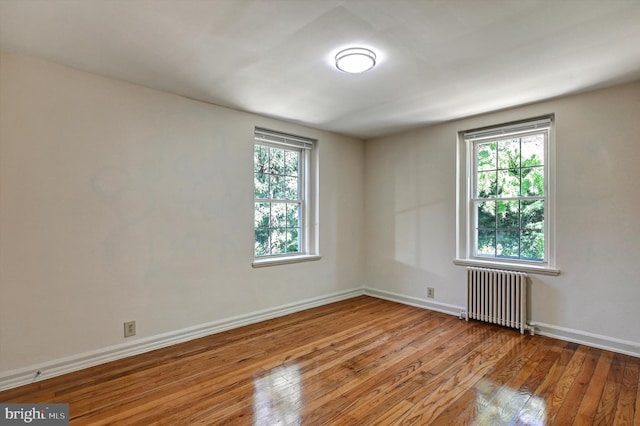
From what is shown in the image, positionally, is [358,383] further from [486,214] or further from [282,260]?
[486,214]

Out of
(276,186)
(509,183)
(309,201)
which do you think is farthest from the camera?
(309,201)

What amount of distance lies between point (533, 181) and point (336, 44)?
2647mm

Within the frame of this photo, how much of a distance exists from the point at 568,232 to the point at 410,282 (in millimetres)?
1902

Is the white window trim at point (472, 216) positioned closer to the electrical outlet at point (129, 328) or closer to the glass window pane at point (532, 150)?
the glass window pane at point (532, 150)

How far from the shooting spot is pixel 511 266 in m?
3.52

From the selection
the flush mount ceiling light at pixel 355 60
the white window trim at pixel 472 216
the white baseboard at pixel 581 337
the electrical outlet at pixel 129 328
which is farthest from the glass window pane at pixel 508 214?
the electrical outlet at pixel 129 328

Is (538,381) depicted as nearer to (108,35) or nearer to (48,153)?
(108,35)

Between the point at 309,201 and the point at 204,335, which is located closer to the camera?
the point at 204,335

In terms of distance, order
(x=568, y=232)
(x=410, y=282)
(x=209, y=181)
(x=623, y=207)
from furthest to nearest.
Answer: (x=410, y=282) < (x=209, y=181) < (x=568, y=232) < (x=623, y=207)

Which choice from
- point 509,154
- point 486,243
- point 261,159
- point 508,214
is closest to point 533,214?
point 508,214

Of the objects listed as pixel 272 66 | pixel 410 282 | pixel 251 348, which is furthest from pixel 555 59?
pixel 251 348

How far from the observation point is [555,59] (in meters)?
2.43

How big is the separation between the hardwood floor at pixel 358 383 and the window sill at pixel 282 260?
2.54 feet

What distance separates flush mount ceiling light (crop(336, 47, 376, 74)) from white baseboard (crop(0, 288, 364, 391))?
2741mm
